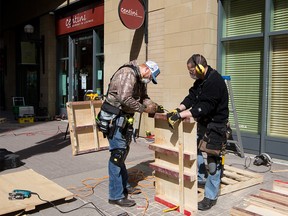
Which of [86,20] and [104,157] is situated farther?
[86,20]

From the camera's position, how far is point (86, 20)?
A: 39.5 feet

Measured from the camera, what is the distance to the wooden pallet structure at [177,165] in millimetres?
3770

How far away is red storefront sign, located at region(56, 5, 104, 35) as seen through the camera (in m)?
11.3

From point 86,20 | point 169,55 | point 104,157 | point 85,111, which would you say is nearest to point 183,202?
point 104,157

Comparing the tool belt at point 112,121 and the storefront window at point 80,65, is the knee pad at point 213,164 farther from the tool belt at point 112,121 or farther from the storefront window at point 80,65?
the storefront window at point 80,65

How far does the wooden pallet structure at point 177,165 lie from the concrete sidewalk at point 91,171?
0.62 ft

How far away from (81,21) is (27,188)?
889cm

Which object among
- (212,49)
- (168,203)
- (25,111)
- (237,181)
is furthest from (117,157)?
(25,111)

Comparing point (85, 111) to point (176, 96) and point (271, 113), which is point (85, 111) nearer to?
point (176, 96)

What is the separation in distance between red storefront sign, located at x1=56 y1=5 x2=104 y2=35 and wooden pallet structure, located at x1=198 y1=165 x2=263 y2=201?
300 inches

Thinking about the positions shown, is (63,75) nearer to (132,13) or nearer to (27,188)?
(132,13)

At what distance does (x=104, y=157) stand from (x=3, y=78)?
15.1 metres

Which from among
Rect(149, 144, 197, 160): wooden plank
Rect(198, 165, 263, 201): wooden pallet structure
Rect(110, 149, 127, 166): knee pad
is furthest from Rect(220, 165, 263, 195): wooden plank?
Rect(110, 149, 127, 166): knee pad

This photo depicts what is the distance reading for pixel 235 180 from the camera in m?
5.16
